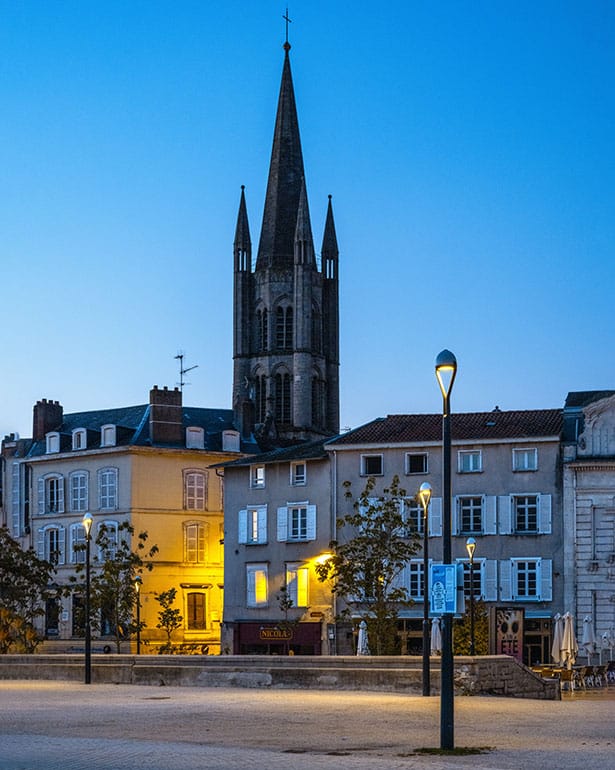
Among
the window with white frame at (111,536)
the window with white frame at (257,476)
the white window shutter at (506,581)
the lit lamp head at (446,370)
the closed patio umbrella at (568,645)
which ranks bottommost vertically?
the closed patio umbrella at (568,645)

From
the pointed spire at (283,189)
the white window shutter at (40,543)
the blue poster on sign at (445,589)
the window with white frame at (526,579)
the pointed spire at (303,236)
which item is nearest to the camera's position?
the blue poster on sign at (445,589)

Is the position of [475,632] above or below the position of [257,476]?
below

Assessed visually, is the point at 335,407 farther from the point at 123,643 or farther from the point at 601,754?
the point at 601,754

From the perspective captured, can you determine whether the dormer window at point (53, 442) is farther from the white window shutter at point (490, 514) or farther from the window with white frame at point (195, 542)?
the white window shutter at point (490, 514)

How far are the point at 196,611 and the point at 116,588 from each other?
12.1 m

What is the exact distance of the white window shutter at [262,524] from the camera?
6919 cm

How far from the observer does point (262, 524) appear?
69.4 metres

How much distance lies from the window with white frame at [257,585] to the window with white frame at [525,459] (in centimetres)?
1272

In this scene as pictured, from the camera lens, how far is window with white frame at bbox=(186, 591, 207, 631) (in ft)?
246

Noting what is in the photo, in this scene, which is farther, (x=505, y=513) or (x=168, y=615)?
(x=168, y=615)

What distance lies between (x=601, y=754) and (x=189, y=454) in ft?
193

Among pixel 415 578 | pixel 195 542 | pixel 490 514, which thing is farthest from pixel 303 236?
pixel 415 578

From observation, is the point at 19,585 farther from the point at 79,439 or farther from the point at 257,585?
the point at 79,439

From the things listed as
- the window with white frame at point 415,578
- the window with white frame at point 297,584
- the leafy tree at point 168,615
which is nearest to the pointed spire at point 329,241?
the leafy tree at point 168,615
